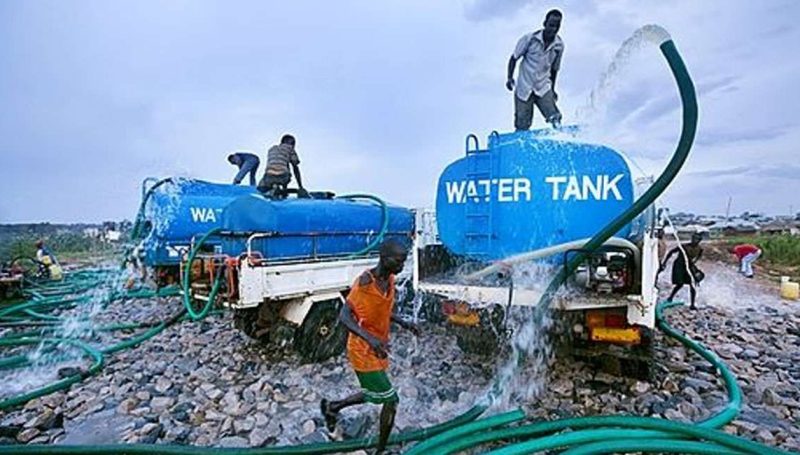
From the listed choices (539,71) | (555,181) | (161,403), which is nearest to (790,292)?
(539,71)

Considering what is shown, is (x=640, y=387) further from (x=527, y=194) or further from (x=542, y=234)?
(x=527, y=194)

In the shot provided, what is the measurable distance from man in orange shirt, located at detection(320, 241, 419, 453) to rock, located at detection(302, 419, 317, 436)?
0.76 metres

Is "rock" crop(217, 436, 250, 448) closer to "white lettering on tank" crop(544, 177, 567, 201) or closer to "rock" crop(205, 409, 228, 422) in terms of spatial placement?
"rock" crop(205, 409, 228, 422)

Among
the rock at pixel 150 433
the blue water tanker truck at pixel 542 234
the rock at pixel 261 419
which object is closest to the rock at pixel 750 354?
the blue water tanker truck at pixel 542 234

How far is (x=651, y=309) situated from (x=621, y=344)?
0.49 meters

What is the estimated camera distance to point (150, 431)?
400cm

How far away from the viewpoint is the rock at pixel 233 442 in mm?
3666

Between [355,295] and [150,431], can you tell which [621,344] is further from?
[150,431]

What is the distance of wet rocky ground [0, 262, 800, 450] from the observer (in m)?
4.02

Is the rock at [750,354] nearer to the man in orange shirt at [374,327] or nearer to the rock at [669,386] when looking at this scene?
the rock at [669,386]

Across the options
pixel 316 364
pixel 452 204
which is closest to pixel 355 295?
pixel 452 204

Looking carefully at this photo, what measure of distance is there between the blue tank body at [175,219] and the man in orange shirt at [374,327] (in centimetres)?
560

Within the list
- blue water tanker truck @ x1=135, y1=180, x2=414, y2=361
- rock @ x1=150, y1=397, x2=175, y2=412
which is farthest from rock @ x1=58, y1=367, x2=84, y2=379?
blue water tanker truck @ x1=135, y1=180, x2=414, y2=361

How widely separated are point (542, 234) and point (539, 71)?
8.26 feet
